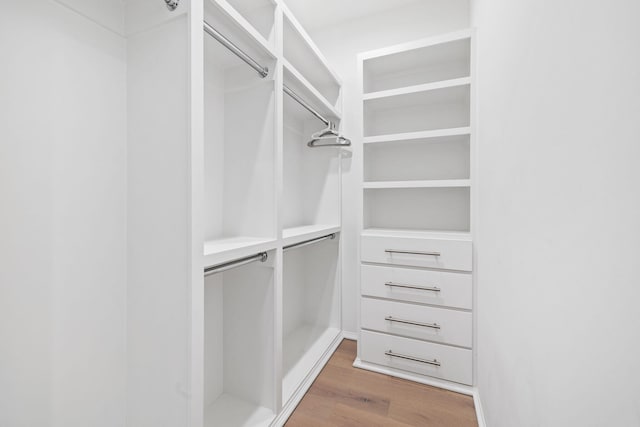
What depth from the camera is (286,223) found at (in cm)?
205

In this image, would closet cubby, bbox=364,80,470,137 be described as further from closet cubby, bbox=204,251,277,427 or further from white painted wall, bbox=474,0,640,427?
closet cubby, bbox=204,251,277,427

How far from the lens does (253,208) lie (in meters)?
1.36

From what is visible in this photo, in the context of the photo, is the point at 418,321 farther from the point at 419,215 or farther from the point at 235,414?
the point at 235,414

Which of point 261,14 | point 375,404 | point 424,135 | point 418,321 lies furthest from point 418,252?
point 261,14

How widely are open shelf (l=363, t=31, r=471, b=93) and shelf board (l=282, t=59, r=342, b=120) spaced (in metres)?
0.32

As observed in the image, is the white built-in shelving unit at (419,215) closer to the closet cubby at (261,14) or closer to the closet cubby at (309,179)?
the closet cubby at (309,179)

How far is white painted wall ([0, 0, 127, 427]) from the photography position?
0.76m

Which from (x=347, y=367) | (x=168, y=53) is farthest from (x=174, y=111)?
(x=347, y=367)

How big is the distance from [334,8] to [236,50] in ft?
4.98

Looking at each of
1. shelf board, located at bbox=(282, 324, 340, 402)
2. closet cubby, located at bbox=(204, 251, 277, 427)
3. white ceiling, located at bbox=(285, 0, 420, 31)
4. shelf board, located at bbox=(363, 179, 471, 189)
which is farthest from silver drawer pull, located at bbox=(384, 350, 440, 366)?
white ceiling, located at bbox=(285, 0, 420, 31)

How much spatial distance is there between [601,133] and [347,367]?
73.4 inches

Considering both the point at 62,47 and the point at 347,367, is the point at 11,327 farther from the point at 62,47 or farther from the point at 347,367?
the point at 347,367

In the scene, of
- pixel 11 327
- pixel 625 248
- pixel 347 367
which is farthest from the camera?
pixel 347 367

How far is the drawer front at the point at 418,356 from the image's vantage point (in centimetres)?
159
